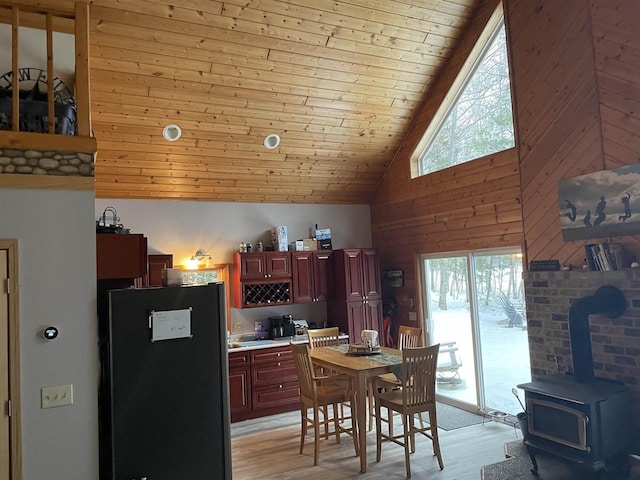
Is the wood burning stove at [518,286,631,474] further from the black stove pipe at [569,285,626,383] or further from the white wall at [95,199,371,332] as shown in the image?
the white wall at [95,199,371,332]

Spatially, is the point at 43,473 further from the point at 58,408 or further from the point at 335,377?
the point at 335,377

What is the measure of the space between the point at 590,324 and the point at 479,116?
277 cm

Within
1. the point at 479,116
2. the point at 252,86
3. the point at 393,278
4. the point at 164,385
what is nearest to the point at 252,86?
the point at 252,86

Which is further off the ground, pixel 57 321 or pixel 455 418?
pixel 57 321

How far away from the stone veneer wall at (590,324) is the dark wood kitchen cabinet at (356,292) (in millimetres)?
2672

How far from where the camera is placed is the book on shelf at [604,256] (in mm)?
3525

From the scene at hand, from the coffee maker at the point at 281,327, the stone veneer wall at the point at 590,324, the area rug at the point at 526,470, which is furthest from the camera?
the coffee maker at the point at 281,327

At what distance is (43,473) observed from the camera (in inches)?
113

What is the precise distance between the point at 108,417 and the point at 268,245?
12.3 feet

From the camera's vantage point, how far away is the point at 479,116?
17.9 ft

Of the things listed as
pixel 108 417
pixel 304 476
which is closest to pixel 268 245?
pixel 304 476

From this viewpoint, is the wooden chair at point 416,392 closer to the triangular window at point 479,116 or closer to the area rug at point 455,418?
the area rug at point 455,418

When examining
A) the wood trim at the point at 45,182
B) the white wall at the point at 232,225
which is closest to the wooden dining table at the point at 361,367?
the white wall at the point at 232,225

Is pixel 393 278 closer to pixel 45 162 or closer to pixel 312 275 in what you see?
pixel 312 275
